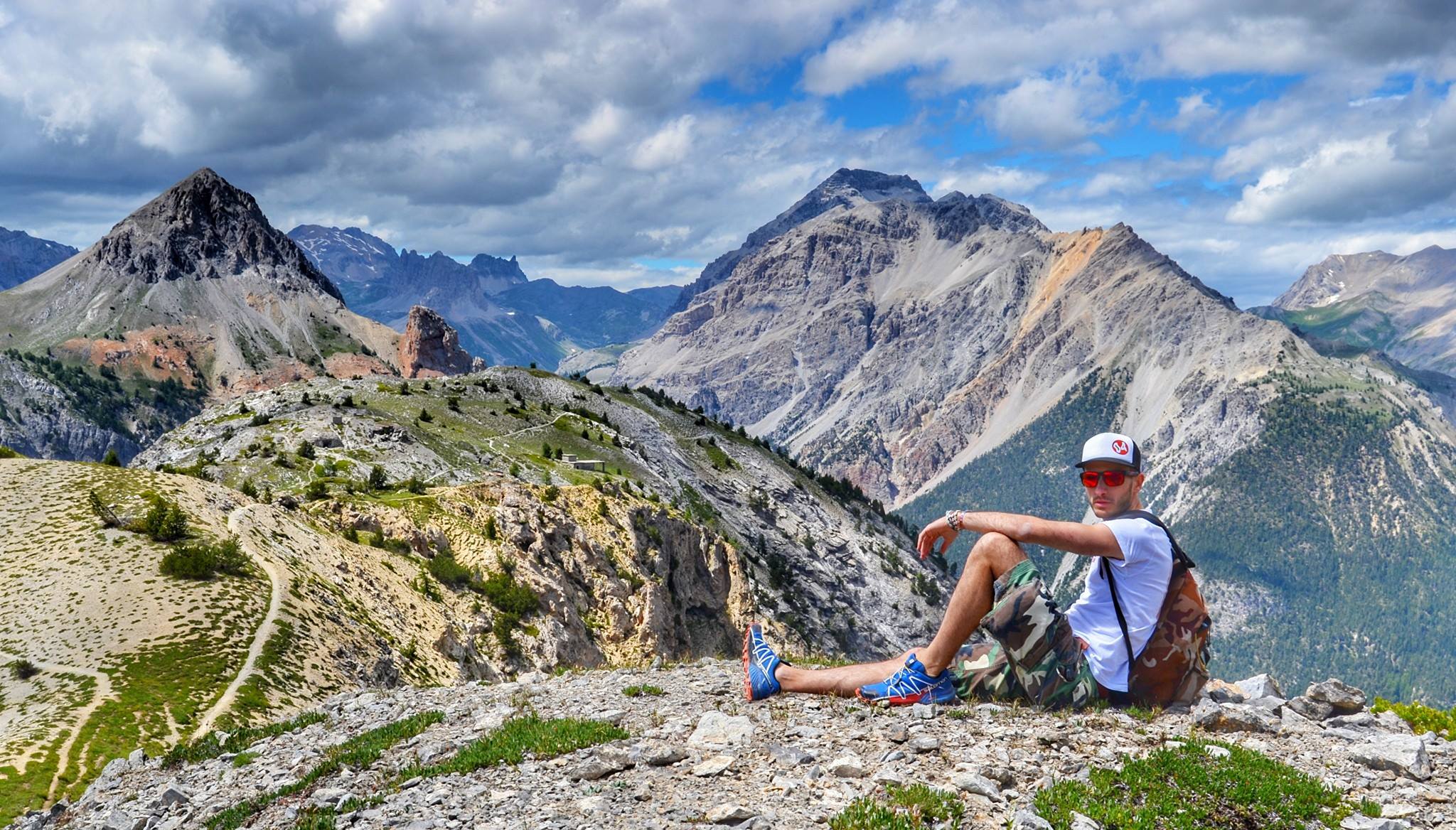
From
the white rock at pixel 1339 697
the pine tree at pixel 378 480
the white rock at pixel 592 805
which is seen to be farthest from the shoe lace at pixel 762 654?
the pine tree at pixel 378 480

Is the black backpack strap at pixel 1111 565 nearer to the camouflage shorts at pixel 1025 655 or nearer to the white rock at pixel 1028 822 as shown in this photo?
the camouflage shorts at pixel 1025 655

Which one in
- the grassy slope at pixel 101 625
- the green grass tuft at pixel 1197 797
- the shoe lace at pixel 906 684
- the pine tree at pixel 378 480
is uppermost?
the pine tree at pixel 378 480

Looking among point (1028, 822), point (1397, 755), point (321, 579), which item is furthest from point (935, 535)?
point (321, 579)

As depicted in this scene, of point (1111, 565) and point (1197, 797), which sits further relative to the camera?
point (1111, 565)

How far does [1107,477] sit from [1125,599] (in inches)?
70.3

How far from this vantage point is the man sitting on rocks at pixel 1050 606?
39.3ft

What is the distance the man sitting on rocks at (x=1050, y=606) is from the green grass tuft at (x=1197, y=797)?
1.91 m

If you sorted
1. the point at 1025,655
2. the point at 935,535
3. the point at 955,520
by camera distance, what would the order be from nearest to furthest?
the point at 1025,655 → the point at 955,520 → the point at 935,535

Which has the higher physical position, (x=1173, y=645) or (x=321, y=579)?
(x=1173, y=645)

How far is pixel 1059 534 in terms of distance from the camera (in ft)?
38.3

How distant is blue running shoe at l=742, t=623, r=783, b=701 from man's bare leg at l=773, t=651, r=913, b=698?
0.16m

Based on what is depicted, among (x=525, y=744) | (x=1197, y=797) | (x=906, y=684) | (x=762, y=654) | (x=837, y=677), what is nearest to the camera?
(x=1197, y=797)

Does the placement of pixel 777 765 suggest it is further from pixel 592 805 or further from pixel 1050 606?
pixel 1050 606

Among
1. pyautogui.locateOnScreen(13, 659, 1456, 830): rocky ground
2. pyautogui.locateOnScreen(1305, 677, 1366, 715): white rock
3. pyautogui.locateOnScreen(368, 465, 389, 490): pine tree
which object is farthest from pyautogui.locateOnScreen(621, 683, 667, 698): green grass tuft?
pyautogui.locateOnScreen(368, 465, 389, 490): pine tree
